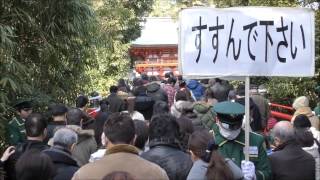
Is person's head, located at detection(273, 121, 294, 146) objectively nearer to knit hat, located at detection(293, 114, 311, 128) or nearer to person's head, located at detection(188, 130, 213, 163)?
knit hat, located at detection(293, 114, 311, 128)

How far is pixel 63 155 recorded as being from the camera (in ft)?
13.6

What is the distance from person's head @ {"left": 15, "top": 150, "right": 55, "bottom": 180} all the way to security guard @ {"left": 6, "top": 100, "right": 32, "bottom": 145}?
103 inches

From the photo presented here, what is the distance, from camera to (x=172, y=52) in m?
36.3

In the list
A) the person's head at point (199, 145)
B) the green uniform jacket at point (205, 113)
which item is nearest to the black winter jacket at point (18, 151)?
the person's head at point (199, 145)

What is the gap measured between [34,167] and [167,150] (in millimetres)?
1094

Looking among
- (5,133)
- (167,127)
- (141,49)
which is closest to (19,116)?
(5,133)

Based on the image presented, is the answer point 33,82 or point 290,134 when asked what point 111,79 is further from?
point 290,134

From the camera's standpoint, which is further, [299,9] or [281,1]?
[281,1]

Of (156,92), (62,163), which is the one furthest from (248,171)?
(156,92)

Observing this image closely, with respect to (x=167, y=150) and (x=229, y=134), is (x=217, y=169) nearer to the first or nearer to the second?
(x=167, y=150)

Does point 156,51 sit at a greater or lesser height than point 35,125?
lesser

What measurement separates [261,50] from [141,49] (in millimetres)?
31214

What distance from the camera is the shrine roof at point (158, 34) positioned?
1395 inches

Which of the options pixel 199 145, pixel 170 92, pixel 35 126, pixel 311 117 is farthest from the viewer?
pixel 170 92
